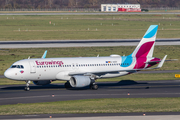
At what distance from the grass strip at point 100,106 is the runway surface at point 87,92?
2488mm

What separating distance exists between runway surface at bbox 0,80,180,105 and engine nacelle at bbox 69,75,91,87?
3.45ft

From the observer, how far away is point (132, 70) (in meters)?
46.3

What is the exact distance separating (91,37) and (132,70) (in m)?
63.3

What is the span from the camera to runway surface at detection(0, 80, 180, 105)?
3850 centimetres

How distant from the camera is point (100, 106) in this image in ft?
111

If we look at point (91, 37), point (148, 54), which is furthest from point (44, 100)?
point (91, 37)

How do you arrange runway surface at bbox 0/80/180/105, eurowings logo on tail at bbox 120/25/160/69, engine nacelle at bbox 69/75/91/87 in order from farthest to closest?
1. eurowings logo on tail at bbox 120/25/160/69
2. engine nacelle at bbox 69/75/91/87
3. runway surface at bbox 0/80/180/105

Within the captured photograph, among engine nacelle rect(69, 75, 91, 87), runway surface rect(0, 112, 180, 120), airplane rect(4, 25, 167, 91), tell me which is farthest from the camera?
airplane rect(4, 25, 167, 91)

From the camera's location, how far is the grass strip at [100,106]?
31.3 meters

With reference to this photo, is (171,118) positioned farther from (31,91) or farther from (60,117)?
(31,91)

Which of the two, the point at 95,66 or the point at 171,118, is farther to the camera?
the point at 95,66

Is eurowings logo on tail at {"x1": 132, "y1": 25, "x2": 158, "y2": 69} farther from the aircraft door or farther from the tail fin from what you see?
the aircraft door

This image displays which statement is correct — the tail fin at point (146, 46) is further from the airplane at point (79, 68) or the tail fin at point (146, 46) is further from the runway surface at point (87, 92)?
the runway surface at point (87, 92)

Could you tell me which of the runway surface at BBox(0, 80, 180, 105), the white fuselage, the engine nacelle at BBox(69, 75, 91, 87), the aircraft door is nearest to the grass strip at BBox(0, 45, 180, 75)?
the runway surface at BBox(0, 80, 180, 105)
